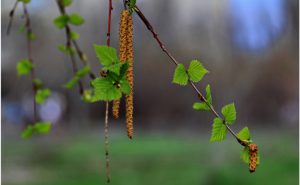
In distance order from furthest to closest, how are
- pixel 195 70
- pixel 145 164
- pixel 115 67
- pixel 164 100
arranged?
pixel 164 100 → pixel 145 164 → pixel 195 70 → pixel 115 67

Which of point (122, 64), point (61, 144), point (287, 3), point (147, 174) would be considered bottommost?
point (122, 64)

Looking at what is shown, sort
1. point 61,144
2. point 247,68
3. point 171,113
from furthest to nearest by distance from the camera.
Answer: point 171,113 → point 247,68 → point 61,144

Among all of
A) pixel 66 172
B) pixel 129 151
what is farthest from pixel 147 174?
pixel 129 151

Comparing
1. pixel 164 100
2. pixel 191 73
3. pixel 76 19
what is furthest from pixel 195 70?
pixel 164 100

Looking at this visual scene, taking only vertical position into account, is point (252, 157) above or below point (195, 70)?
below

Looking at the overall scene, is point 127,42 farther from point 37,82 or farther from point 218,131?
point 37,82

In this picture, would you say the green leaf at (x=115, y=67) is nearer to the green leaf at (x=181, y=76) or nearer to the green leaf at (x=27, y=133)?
the green leaf at (x=181, y=76)

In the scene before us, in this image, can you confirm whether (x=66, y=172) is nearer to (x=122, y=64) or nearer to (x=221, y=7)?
(x=122, y=64)

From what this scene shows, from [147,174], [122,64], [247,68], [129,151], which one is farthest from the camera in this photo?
[247,68]
